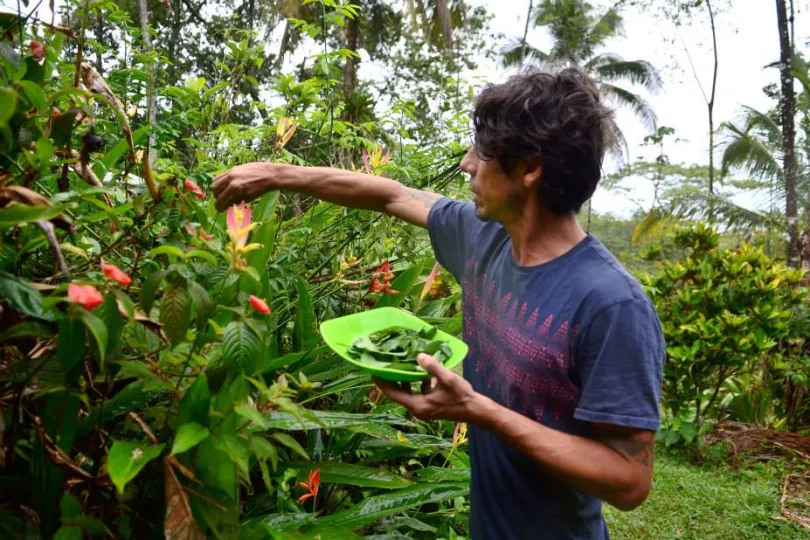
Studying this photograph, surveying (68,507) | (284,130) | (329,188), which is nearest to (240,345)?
(68,507)

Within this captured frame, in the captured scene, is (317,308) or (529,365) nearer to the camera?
(529,365)

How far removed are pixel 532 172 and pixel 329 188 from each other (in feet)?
1.86

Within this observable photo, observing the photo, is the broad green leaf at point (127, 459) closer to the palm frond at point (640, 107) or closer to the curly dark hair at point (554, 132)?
the curly dark hair at point (554, 132)

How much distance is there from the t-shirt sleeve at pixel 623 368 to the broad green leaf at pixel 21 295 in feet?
2.84

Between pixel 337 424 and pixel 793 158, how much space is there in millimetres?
11284

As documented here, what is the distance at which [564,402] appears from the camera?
1279 mm

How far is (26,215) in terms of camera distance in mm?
729

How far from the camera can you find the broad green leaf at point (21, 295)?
808mm

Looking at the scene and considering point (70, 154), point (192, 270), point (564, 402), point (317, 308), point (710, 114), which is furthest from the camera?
point (710, 114)

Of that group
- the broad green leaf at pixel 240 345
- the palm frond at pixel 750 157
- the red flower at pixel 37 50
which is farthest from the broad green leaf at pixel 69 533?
the palm frond at pixel 750 157

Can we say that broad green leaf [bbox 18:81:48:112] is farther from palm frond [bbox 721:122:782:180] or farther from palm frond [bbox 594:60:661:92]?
palm frond [bbox 594:60:661:92]

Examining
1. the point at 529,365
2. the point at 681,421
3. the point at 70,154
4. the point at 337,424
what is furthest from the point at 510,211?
the point at 681,421

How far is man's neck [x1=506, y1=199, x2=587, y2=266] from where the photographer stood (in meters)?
1.37

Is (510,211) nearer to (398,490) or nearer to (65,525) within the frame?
(398,490)
